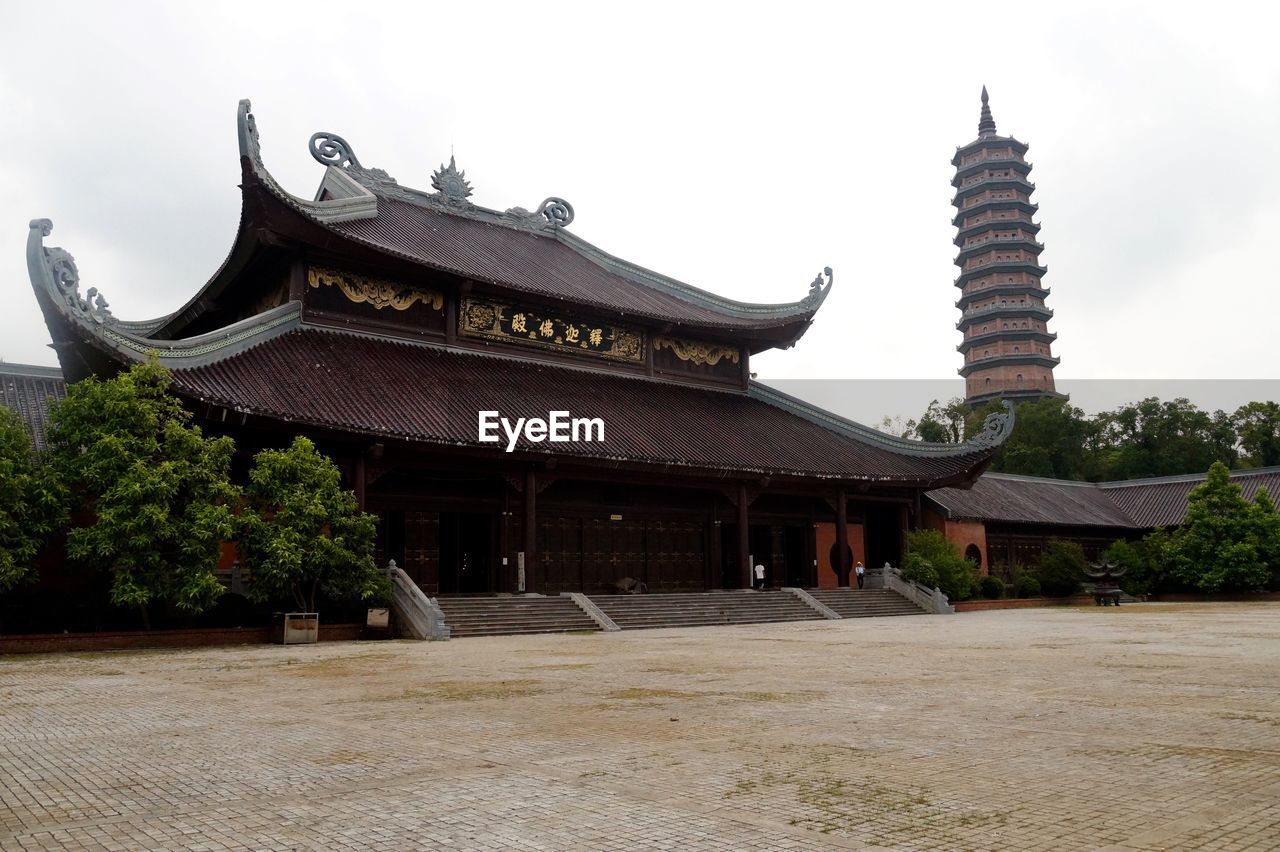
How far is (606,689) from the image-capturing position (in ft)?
28.1

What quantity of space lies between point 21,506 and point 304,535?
423cm

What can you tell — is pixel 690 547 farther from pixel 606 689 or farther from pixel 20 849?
pixel 20 849

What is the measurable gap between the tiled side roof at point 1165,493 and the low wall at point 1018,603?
10164 millimetres

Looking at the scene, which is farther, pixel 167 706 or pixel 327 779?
pixel 167 706

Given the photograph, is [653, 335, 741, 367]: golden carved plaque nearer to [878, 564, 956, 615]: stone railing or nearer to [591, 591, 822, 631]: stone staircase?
[878, 564, 956, 615]: stone railing

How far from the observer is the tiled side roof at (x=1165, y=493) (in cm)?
3997

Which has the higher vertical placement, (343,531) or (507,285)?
(507,285)

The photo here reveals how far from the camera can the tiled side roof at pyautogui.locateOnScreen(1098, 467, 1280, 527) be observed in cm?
3997

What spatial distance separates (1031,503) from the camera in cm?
3781

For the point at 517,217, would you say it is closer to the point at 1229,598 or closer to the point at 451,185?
the point at 451,185

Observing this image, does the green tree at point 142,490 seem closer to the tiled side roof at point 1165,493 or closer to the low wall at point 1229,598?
the low wall at point 1229,598

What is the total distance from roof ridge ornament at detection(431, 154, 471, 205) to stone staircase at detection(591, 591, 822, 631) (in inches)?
602

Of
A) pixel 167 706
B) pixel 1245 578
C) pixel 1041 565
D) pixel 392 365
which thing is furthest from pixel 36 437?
pixel 1245 578

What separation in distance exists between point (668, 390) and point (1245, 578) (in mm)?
20887
